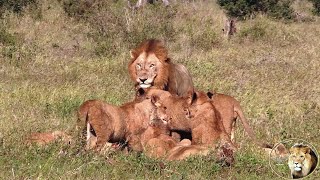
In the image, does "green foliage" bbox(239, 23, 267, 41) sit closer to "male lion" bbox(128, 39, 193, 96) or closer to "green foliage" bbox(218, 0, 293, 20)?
"green foliage" bbox(218, 0, 293, 20)

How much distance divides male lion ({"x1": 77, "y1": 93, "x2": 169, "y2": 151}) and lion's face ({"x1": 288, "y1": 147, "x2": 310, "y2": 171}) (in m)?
1.20

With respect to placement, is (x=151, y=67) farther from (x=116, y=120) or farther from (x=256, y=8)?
(x=256, y=8)

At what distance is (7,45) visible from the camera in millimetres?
10883

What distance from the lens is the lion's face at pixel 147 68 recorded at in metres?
5.82

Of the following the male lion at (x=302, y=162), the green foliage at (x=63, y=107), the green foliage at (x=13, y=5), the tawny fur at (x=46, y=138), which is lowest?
the green foliage at (x=63, y=107)

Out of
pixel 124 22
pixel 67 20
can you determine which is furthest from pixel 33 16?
pixel 124 22

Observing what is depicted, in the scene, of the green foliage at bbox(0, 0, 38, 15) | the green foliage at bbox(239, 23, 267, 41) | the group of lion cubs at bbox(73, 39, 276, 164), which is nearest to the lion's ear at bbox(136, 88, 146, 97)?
the group of lion cubs at bbox(73, 39, 276, 164)

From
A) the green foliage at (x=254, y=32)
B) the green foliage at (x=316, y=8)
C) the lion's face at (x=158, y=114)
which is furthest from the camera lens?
the green foliage at (x=316, y=8)

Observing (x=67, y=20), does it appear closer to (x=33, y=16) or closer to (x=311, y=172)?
(x=33, y=16)

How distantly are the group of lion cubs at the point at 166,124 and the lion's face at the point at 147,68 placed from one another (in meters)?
0.19

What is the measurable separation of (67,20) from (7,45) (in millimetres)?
3884

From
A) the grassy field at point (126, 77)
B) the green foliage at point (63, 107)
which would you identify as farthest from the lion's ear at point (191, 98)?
the green foliage at point (63, 107)

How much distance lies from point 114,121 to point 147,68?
119 cm

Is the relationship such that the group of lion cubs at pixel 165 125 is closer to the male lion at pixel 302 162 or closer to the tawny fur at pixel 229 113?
the tawny fur at pixel 229 113
